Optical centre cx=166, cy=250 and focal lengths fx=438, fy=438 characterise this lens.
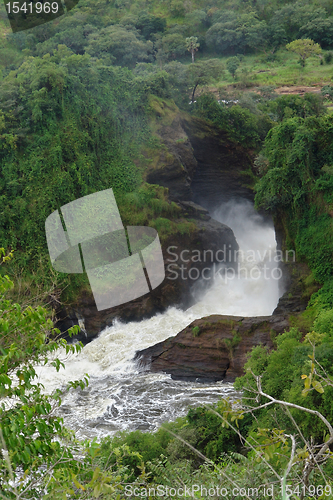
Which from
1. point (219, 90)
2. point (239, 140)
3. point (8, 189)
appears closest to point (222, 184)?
point (239, 140)

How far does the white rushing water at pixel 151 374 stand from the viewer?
13.5 m

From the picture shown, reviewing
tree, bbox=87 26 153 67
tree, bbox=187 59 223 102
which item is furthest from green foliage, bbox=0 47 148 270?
tree, bbox=87 26 153 67

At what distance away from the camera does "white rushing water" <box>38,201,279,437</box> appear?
1350cm

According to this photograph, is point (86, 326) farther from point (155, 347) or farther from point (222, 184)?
point (222, 184)

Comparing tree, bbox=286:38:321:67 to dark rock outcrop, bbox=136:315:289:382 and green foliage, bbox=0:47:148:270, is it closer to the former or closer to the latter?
green foliage, bbox=0:47:148:270

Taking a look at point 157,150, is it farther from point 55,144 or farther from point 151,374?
point 151,374

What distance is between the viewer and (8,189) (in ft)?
65.4

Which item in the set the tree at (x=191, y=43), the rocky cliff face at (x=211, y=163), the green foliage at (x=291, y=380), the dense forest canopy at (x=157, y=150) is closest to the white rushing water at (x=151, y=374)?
the rocky cliff face at (x=211, y=163)

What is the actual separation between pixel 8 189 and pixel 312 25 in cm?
2595

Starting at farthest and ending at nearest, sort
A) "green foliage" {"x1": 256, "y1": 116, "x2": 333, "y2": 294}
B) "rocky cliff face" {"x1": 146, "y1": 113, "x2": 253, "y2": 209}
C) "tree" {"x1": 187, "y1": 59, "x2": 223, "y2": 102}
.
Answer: "tree" {"x1": 187, "y1": 59, "x2": 223, "y2": 102} → "rocky cliff face" {"x1": 146, "y1": 113, "x2": 253, "y2": 209} → "green foliage" {"x1": 256, "y1": 116, "x2": 333, "y2": 294}

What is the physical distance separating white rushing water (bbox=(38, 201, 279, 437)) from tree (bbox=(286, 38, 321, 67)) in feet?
45.6

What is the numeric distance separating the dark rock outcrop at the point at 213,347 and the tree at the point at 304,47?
2348 cm

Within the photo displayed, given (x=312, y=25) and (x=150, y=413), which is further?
(x=312, y=25)

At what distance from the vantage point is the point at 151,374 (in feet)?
52.4
